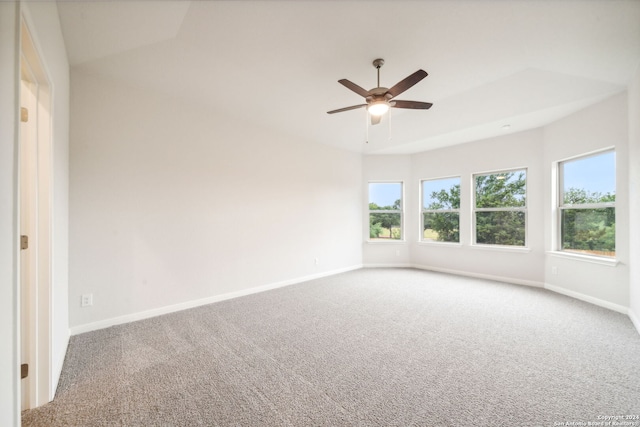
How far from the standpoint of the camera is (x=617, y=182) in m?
3.17

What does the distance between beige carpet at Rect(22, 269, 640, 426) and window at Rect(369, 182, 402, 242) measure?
2633 millimetres

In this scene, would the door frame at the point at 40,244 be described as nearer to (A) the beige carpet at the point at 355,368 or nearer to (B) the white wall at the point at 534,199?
(A) the beige carpet at the point at 355,368

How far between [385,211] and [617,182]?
3.50 m

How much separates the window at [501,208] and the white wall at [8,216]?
19.1 ft

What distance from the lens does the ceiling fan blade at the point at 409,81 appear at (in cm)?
220

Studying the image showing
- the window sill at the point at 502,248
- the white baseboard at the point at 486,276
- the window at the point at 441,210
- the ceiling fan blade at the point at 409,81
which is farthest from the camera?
the window at the point at 441,210

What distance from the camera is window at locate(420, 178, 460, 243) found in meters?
5.34

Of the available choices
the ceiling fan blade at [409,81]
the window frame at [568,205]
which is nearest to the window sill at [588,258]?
the window frame at [568,205]

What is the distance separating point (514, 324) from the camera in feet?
9.32

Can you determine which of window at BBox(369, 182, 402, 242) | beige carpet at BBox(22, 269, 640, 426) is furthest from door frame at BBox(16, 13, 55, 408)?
window at BBox(369, 182, 402, 242)

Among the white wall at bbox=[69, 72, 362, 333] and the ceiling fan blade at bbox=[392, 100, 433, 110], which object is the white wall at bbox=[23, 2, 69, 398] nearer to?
the white wall at bbox=[69, 72, 362, 333]

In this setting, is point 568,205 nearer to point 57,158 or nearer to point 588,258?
point 588,258

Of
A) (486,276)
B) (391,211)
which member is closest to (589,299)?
(486,276)

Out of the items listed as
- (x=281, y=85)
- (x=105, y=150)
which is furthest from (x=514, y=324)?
(x=105, y=150)
